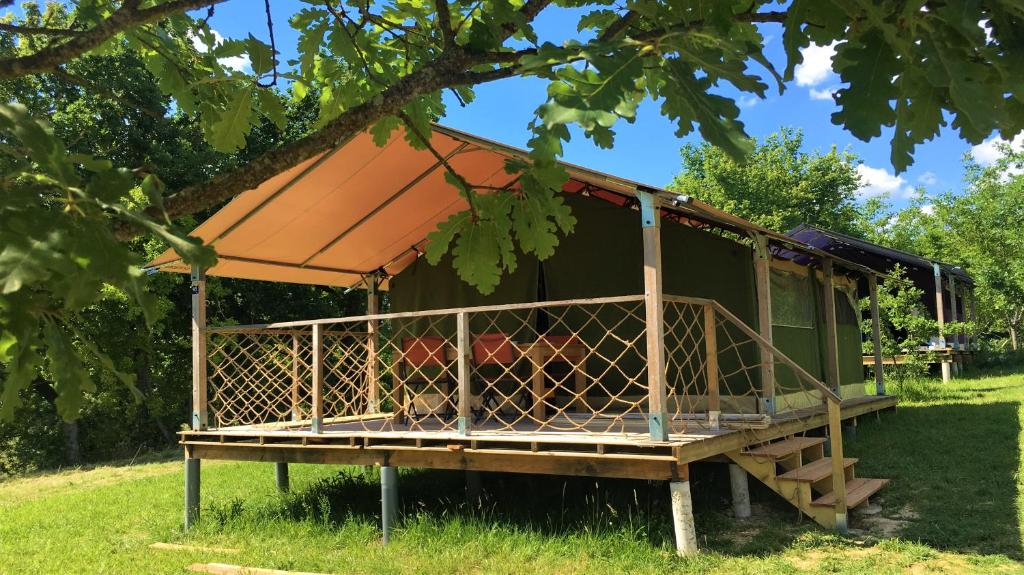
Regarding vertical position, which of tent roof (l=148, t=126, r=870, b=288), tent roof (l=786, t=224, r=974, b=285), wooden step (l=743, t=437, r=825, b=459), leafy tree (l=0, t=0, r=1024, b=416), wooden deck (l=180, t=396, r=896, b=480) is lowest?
wooden step (l=743, t=437, r=825, b=459)

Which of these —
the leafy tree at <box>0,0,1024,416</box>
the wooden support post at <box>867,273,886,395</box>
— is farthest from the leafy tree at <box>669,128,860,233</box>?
the leafy tree at <box>0,0,1024,416</box>

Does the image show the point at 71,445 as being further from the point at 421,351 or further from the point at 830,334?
the point at 830,334

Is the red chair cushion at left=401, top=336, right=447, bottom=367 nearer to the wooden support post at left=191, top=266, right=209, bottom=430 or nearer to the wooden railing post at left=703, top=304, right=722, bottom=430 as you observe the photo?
the wooden support post at left=191, top=266, right=209, bottom=430

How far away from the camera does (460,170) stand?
7.31 metres

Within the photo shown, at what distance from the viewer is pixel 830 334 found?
9.27 m

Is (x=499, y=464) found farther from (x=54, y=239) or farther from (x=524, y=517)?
(x=54, y=239)

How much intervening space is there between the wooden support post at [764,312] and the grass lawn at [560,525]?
864mm

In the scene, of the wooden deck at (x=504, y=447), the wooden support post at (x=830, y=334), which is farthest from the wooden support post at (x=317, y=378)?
the wooden support post at (x=830, y=334)

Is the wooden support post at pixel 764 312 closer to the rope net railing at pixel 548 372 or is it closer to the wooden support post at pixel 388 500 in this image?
the rope net railing at pixel 548 372

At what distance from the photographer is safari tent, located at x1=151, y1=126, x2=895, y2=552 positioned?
5.56 m

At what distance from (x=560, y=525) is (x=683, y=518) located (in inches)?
52.4

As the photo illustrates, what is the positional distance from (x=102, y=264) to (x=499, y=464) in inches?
185

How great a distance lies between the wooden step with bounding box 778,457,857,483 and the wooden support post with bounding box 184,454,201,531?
518 cm

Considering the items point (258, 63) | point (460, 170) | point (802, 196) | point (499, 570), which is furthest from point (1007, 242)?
point (258, 63)
